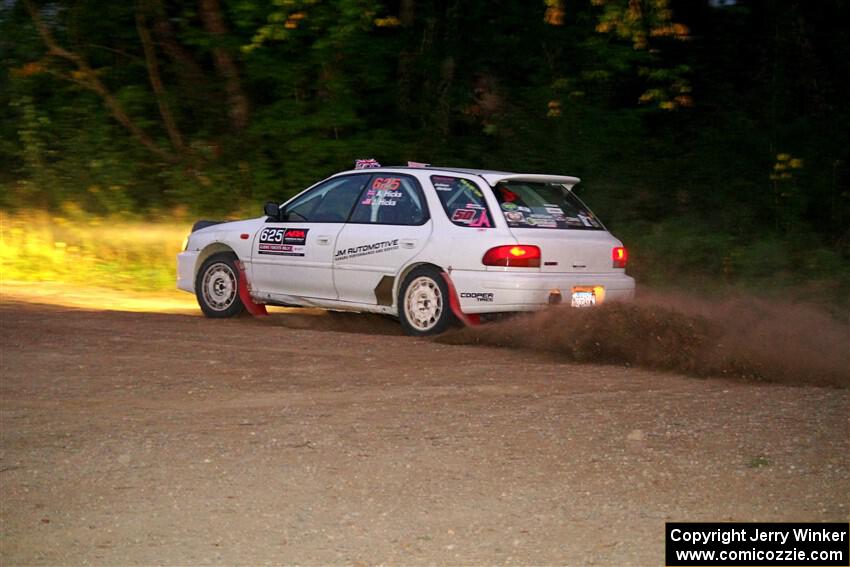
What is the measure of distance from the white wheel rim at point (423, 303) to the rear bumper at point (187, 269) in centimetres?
277

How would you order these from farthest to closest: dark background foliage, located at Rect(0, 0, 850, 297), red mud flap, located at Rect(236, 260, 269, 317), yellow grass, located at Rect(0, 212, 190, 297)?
yellow grass, located at Rect(0, 212, 190, 297) < dark background foliage, located at Rect(0, 0, 850, 297) < red mud flap, located at Rect(236, 260, 269, 317)

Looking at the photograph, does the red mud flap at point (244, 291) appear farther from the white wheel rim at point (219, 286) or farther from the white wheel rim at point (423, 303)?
the white wheel rim at point (423, 303)

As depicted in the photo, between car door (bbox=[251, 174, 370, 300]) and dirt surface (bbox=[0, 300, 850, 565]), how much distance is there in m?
2.08

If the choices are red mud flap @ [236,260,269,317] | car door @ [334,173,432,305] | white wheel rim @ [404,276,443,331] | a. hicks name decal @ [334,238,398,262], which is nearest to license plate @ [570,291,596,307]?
white wheel rim @ [404,276,443,331]

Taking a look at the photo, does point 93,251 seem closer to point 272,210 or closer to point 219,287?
point 219,287

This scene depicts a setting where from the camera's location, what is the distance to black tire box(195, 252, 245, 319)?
12664 mm

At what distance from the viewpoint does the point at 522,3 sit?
2006 cm

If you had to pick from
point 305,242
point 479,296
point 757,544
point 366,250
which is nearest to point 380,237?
point 366,250

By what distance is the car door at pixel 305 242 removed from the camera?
39.2 ft

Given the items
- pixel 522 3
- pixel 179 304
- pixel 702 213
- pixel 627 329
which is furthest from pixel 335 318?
pixel 522 3

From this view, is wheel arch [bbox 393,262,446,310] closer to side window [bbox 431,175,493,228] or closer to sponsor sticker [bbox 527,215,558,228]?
side window [bbox 431,175,493,228]

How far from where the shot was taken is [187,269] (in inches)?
511

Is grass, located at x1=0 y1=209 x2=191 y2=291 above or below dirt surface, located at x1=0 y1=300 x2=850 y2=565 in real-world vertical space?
above

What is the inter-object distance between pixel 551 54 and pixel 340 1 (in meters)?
3.27
